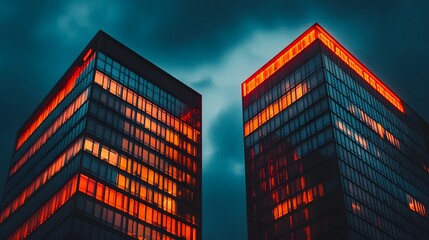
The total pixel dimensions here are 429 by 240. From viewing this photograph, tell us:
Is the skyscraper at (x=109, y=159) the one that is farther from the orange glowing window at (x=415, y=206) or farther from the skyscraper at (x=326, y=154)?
the orange glowing window at (x=415, y=206)

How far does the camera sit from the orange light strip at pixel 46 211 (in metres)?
81.4

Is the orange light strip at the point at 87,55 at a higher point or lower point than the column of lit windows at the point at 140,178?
higher

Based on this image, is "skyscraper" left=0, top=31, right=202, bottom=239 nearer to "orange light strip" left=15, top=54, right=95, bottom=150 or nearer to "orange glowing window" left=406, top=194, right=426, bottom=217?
"orange light strip" left=15, top=54, right=95, bottom=150

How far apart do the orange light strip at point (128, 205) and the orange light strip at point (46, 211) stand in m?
2.33

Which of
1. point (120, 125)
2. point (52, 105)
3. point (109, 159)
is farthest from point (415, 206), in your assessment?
point (52, 105)

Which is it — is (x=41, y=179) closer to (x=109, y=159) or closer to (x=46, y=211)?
(x=46, y=211)

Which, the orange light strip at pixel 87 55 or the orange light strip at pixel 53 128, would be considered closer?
the orange light strip at pixel 53 128

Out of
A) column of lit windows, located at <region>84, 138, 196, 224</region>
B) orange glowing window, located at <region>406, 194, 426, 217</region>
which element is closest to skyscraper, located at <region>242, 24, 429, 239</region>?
orange glowing window, located at <region>406, 194, 426, 217</region>

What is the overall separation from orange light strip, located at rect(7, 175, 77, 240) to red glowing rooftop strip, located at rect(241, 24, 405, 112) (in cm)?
5478

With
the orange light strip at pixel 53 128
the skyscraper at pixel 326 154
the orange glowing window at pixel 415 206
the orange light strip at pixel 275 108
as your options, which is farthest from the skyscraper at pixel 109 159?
the orange glowing window at pixel 415 206

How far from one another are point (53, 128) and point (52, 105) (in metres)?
7.92

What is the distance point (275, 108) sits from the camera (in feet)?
367

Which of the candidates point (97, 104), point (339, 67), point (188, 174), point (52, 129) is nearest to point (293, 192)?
point (188, 174)

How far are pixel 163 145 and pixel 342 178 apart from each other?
3462cm
